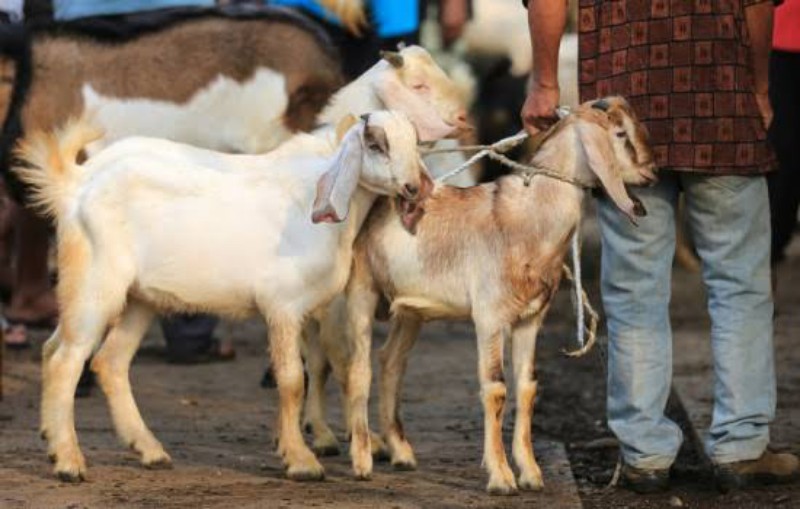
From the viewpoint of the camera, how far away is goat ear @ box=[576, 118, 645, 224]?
6.49 meters

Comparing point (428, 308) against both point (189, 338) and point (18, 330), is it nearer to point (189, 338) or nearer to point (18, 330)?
point (189, 338)

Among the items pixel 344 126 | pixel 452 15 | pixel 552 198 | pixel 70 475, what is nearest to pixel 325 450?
pixel 70 475

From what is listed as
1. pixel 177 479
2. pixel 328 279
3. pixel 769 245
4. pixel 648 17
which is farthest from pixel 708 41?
pixel 177 479

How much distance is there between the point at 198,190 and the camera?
7.00 meters

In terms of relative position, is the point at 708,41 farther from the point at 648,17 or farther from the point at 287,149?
the point at 287,149

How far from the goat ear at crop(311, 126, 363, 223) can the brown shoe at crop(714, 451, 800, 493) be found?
1.47m

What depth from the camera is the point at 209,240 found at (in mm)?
6941

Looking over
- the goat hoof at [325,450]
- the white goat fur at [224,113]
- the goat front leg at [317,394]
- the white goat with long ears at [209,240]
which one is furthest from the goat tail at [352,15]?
the goat hoof at [325,450]

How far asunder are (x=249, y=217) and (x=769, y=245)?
1.71 meters

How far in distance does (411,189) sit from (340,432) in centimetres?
163

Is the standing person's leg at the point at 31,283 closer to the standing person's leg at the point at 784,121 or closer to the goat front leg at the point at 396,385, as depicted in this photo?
the goat front leg at the point at 396,385

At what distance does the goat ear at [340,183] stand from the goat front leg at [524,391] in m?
0.71

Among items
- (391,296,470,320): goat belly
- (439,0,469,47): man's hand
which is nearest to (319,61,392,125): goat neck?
(391,296,470,320): goat belly

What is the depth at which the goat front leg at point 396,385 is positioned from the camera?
23.4 feet
